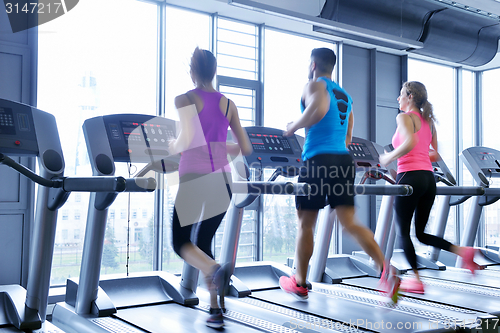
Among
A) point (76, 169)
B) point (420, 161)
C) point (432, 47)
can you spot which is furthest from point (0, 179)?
point (432, 47)

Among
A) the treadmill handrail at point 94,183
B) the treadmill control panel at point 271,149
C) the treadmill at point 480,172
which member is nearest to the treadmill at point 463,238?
the treadmill at point 480,172

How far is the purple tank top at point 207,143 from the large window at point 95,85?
181 cm

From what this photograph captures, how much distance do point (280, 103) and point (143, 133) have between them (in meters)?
2.48

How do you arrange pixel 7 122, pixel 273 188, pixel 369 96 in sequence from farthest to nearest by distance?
pixel 369 96
pixel 273 188
pixel 7 122

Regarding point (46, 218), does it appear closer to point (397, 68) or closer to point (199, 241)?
point (199, 241)

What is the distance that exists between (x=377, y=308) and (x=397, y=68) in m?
3.75

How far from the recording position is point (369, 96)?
5520 millimetres

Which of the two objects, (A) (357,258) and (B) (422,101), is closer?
(B) (422,101)

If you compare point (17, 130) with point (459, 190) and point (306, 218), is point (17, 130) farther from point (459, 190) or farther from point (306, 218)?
point (459, 190)

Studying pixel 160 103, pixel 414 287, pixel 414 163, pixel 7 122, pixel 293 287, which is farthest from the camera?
pixel 160 103

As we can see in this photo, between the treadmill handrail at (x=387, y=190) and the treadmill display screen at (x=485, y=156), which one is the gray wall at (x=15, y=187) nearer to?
the treadmill handrail at (x=387, y=190)

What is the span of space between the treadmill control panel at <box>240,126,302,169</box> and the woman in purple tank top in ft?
3.17

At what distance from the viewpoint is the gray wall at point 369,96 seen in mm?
5363

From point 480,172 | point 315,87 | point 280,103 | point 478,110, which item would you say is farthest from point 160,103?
point 478,110
